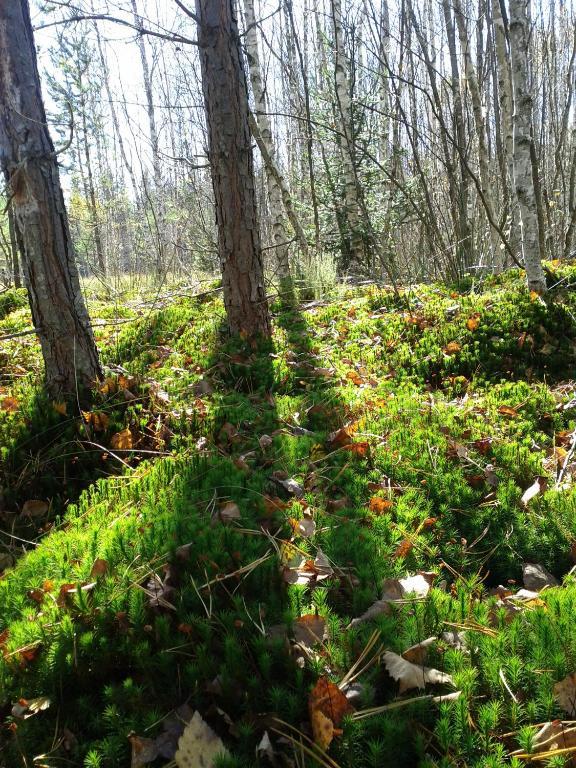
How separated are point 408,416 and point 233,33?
406 cm

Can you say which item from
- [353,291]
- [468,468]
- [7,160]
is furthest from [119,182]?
[468,468]

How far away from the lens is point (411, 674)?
1.69 meters

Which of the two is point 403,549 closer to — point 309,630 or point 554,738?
point 309,630

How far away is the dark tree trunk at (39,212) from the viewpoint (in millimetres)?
3668

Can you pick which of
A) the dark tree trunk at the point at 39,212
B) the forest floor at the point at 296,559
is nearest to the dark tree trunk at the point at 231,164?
A: the forest floor at the point at 296,559

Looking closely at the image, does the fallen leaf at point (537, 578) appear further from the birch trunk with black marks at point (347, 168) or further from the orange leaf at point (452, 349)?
the birch trunk with black marks at point (347, 168)

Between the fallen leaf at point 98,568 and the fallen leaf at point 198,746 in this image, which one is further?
the fallen leaf at point 98,568

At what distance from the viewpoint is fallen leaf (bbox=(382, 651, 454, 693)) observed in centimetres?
167

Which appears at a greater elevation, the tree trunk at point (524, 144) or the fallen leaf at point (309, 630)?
the tree trunk at point (524, 144)

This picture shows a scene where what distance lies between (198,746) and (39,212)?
12.2 ft

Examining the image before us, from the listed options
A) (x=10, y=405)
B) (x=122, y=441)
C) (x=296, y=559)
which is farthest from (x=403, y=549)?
(x=10, y=405)

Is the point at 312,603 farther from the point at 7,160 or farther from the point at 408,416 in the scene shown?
the point at 7,160

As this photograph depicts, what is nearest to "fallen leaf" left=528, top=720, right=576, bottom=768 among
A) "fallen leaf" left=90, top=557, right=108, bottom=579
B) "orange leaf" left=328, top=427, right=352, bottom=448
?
"fallen leaf" left=90, top=557, right=108, bottom=579

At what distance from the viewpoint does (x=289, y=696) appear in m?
1.62
